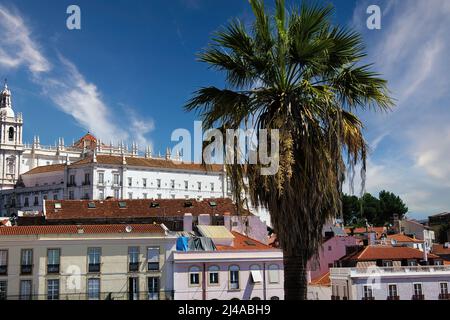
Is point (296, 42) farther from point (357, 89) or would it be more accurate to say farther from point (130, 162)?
point (130, 162)

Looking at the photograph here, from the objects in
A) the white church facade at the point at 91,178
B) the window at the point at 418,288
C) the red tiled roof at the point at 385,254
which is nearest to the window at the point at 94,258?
the red tiled roof at the point at 385,254

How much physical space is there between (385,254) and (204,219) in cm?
1772

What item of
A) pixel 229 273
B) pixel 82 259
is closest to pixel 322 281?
pixel 229 273

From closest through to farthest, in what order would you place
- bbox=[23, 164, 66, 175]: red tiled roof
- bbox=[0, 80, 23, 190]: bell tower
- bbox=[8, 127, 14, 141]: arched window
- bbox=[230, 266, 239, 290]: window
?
bbox=[230, 266, 239, 290]: window, bbox=[23, 164, 66, 175]: red tiled roof, bbox=[0, 80, 23, 190]: bell tower, bbox=[8, 127, 14, 141]: arched window

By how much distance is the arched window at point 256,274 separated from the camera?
4494 centimetres

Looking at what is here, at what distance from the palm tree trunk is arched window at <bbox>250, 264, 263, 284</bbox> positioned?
38681 millimetres

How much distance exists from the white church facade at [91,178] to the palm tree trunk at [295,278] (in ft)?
341

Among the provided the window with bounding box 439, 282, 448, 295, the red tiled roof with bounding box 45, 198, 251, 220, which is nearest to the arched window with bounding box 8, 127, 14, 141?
the red tiled roof with bounding box 45, 198, 251, 220

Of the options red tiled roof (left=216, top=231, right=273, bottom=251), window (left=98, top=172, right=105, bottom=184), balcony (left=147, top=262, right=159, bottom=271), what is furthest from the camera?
window (left=98, top=172, right=105, bottom=184)

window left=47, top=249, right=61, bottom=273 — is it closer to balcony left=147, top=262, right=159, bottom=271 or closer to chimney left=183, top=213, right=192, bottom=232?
balcony left=147, top=262, right=159, bottom=271

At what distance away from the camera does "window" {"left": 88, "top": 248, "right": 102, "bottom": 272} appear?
4197 centimetres

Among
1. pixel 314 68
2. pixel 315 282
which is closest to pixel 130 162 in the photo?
pixel 315 282

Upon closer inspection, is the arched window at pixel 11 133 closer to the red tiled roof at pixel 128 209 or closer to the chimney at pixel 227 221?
the red tiled roof at pixel 128 209

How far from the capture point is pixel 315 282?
4847cm
